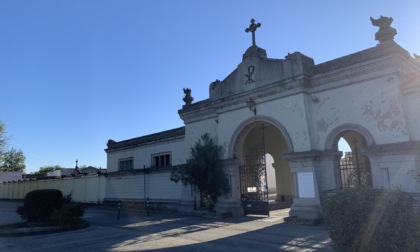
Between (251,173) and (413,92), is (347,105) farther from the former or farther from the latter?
(251,173)

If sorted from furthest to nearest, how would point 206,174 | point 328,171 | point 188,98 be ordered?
point 188,98 → point 206,174 → point 328,171

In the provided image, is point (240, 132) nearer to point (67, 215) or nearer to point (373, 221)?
point (67, 215)

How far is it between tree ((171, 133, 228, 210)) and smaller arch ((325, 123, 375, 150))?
5.46m

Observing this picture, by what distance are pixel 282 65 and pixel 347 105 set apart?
3301mm

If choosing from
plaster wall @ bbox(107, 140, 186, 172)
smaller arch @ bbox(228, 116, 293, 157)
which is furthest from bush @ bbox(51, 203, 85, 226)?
smaller arch @ bbox(228, 116, 293, 157)

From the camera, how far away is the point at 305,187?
13.0 meters

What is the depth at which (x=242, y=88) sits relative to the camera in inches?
620

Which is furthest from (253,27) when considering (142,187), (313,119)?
(142,187)

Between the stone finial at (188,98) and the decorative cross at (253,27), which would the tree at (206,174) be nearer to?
the stone finial at (188,98)

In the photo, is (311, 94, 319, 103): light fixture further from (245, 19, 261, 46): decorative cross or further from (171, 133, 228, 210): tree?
(171, 133, 228, 210): tree

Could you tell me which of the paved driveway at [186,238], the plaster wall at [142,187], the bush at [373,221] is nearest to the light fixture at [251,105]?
the paved driveway at [186,238]

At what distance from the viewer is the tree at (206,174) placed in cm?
1576

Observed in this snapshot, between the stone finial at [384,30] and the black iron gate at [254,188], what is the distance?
7038mm

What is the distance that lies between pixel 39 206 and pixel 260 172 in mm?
10554
